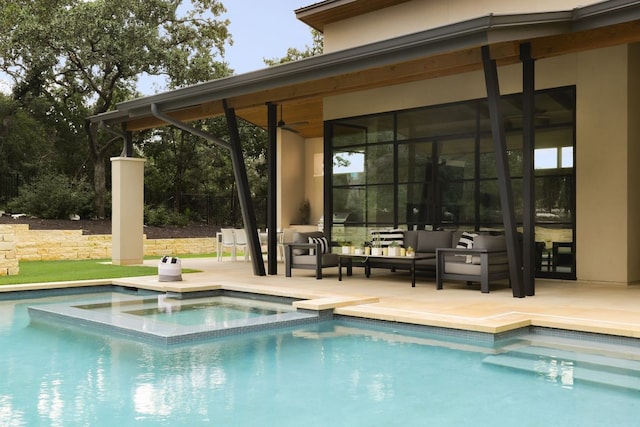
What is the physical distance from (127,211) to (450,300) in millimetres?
8355

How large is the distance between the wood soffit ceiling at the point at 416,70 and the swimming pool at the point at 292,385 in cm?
394

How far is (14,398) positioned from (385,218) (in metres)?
8.55

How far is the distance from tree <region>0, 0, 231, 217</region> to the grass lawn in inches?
258

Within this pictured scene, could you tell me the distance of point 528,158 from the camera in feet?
25.7

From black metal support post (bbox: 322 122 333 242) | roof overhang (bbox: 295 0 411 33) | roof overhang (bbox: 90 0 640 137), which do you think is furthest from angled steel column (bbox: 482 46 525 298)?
black metal support post (bbox: 322 122 333 242)

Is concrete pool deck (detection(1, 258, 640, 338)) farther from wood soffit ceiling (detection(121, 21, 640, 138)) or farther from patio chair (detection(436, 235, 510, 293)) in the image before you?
wood soffit ceiling (detection(121, 21, 640, 138))

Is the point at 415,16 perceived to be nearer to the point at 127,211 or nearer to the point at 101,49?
the point at 127,211

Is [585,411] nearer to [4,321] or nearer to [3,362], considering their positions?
[3,362]

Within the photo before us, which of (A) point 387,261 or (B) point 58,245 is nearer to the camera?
(A) point 387,261

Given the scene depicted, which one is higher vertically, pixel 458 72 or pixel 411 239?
pixel 458 72

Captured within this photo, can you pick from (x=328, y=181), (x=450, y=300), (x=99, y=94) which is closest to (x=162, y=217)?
(x=99, y=94)

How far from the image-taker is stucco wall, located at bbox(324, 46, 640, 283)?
9.24 metres

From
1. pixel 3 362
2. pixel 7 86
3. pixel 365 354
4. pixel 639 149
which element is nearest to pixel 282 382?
pixel 365 354

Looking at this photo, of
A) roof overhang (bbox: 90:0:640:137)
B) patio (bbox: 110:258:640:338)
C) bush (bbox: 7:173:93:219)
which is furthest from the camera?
bush (bbox: 7:173:93:219)
